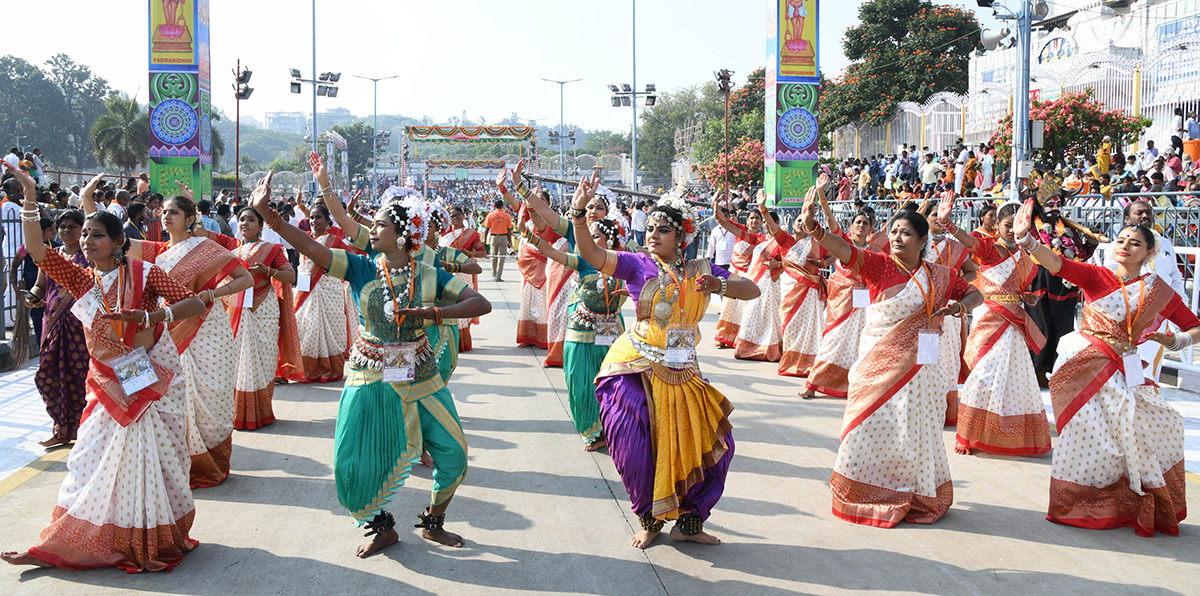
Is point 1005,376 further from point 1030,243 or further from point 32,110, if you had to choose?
point 32,110

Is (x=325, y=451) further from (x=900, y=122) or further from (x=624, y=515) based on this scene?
(x=900, y=122)

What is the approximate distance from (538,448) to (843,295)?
11.9ft

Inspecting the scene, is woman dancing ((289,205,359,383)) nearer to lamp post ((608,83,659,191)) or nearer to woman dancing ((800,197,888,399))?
woman dancing ((800,197,888,399))

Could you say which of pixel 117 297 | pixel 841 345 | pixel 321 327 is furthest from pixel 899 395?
pixel 321 327

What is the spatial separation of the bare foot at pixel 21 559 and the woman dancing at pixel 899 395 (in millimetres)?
4075

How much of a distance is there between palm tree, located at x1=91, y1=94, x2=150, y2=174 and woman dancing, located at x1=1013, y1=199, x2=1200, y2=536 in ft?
159

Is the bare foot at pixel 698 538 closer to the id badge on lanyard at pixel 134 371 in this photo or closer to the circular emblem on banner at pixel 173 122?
the id badge on lanyard at pixel 134 371

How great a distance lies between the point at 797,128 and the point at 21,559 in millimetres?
19038

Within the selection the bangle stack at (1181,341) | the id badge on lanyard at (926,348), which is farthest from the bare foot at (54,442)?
the bangle stack at (1181,341)

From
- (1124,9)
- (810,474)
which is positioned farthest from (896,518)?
(1124,9)

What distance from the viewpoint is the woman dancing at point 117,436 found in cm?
429

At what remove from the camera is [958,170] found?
66.3 ft

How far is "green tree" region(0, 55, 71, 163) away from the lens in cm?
7831

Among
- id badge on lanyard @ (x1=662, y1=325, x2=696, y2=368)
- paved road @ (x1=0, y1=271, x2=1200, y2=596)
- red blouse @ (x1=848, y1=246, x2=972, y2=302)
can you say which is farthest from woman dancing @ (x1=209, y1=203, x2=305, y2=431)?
red blouse @ (x1=848, y1=246, x2=972, y2=302)
